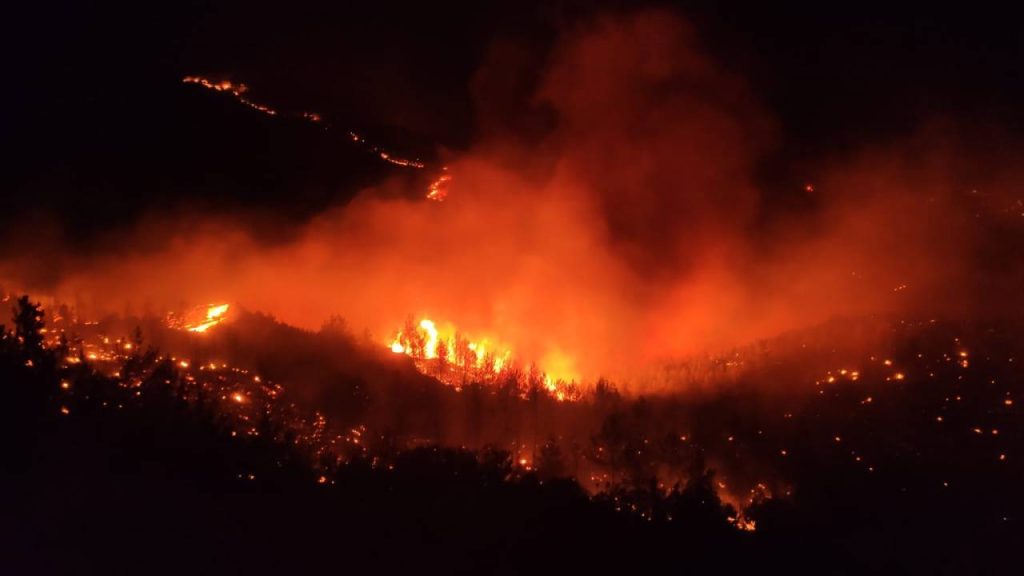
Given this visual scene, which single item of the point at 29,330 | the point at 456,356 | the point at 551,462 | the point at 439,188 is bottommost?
the point at 551,462

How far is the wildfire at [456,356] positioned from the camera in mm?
17844

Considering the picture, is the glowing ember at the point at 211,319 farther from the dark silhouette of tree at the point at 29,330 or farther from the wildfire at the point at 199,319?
the dark silhouette of tree at the point at 29,330

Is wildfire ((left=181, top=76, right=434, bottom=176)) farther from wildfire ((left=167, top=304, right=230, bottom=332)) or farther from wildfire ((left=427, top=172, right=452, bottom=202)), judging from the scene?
wildfire ((left=167, top=304, right=230, bottom=332))

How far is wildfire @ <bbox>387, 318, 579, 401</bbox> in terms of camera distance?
58.5 feet

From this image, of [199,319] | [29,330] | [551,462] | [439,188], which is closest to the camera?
[29,330]

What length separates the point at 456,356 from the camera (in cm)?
1989

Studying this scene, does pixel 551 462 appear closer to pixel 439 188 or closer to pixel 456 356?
pixel 456 356

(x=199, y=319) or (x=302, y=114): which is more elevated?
(x=302, y=114)

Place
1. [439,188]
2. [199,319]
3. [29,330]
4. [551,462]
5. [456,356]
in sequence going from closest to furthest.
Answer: [29,330] < [551,462] < [199,319] < [456,356] < [439,188]

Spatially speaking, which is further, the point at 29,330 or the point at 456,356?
the point at 456,356

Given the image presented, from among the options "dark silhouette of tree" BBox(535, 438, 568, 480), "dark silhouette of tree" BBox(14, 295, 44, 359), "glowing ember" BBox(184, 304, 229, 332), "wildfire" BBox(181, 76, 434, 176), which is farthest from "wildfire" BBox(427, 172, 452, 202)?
"dark silhouette of tree" BBox(14, 295, 44, 359)

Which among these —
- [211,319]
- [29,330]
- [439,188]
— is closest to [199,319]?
[211,319]

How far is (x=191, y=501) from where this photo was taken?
10.1 meters

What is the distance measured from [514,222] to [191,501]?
16.0m
